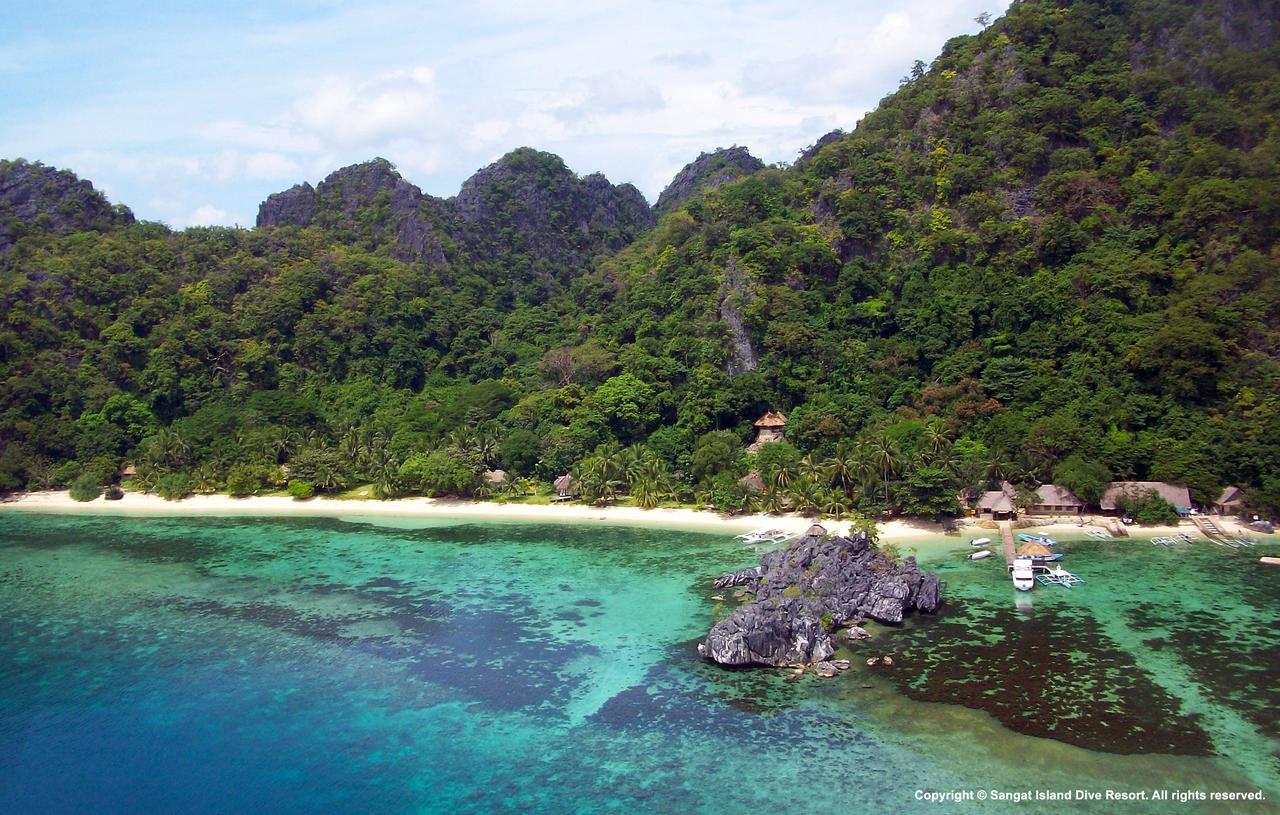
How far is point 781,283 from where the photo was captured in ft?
189

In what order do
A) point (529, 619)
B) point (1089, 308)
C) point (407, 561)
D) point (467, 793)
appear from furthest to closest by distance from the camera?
point (1089, 308)
point (407, 561)
point (529, 619)
point (467, 793)

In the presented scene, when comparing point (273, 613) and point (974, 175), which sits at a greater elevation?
point (974, 175)

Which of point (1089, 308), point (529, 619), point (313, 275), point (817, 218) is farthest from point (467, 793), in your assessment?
point (313, 275)

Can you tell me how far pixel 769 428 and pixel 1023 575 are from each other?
21.2 m

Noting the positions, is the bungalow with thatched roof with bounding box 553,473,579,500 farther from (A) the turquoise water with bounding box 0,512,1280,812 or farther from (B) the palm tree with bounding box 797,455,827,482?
(B) the palm tree with bounding box 797,455,827,482

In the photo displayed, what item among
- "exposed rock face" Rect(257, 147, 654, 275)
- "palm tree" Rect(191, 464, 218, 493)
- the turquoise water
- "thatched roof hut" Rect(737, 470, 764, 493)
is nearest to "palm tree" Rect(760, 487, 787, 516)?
"thatched roof hut" Rect(737, 470, 764, 493)

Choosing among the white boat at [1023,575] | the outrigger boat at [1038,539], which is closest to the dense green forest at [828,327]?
the outrigger boat at [1038,539]

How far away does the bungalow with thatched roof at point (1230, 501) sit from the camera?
125 feet

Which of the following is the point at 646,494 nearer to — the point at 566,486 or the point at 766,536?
the point at 566,486

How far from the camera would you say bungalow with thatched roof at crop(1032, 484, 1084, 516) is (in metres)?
40.3

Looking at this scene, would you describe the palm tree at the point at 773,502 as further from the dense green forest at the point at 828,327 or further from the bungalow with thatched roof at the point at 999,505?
the bungalow with thatched roof at the point at 999,505

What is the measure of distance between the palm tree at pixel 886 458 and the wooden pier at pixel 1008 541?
5396 millimetres

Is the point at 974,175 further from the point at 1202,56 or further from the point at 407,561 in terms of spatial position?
the point at 407,561

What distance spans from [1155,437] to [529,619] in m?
31.8
